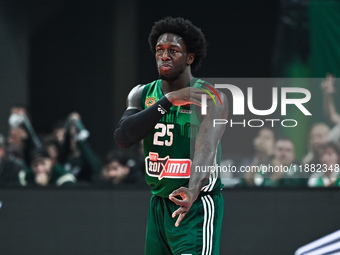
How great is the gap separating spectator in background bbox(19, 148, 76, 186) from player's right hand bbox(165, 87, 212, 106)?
323cm

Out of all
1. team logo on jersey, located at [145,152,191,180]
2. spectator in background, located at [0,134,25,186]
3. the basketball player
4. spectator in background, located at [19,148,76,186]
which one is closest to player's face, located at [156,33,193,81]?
the basketball player

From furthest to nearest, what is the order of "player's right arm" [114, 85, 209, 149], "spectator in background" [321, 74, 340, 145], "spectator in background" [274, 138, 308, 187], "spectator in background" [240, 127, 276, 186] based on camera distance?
"spectator in background" [321, 74, 340, 145]
"spectator in background" [240, 127, 276, 186]
"spectator in background" [274, 138, 308, 187]
"player's right arm" [114, 85, 209, 149]

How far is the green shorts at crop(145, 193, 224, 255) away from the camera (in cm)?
382

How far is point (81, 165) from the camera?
751 cm

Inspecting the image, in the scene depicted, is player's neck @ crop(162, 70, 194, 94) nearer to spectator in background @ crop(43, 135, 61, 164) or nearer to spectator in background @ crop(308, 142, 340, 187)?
spectator in background @ crop(308, 142, 340, 187)

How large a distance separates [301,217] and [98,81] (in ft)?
18.3

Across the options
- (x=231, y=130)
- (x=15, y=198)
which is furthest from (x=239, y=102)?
(x=15, y=198)

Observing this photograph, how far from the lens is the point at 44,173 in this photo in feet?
22.5

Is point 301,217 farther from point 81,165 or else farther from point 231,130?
point 81,165

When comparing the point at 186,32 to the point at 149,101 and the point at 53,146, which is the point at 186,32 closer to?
the point at 149,101

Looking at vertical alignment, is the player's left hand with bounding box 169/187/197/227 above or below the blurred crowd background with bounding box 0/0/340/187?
below

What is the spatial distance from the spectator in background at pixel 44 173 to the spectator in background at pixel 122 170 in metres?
0.41

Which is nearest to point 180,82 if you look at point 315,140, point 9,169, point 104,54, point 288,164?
point 288,164

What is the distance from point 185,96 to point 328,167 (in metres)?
3.02
